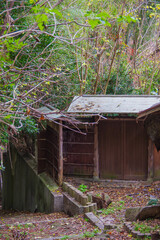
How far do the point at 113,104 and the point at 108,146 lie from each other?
63.4 inches

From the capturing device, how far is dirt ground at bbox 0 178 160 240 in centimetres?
677

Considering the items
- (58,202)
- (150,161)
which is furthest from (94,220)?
(150,161)

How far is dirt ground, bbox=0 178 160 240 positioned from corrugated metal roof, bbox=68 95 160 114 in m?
2.62

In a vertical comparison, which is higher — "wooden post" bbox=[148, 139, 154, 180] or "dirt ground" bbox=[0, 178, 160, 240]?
"wooden post" bbox=[148, 139, 154, 180]

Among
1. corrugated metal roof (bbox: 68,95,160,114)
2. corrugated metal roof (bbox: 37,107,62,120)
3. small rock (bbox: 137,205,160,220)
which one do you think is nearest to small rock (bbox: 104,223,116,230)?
small rock (bbox: 137,205,160,220)

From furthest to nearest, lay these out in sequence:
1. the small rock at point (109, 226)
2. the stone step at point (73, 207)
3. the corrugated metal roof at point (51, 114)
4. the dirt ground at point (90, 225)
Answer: the stone step at point (73, 207) → the small rock at point (109, 226) → the dirt ground at point (90, 225) → the corrugated metal roof at point (51, 114)

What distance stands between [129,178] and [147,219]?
14.6 ft

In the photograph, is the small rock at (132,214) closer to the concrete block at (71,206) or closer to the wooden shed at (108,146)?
the concrete block at (71,206)

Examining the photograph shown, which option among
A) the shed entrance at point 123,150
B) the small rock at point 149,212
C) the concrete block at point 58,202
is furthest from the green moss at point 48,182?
the small rock at point 149,212

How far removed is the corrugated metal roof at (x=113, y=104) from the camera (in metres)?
10.2

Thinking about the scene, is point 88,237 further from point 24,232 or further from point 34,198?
point 34,198

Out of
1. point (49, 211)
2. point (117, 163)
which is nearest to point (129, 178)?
point (117, 163)

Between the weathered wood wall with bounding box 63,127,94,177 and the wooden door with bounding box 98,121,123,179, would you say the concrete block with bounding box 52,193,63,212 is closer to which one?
the weathered wood wall with bounding box 63,127,94,177

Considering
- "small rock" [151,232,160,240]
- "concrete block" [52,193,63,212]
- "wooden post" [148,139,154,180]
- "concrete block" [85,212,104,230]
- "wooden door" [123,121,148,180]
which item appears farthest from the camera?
"wooden door" [123,121,148,180]
